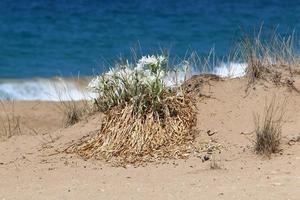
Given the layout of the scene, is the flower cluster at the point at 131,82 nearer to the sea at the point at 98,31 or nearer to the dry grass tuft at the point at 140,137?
the dry grass tuft at the point at 140,137

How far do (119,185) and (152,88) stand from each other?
4.66 ft

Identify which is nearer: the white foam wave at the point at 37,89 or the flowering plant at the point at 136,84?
the flowering plant at the point at 136,84

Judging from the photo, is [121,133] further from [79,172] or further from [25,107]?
[25,107]

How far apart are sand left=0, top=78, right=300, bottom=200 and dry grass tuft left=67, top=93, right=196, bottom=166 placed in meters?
0.15

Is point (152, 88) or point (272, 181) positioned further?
point (152, 88)

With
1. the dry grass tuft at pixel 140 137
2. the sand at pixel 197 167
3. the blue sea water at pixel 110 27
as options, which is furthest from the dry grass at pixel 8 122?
the blue sea water at pixel 110 27

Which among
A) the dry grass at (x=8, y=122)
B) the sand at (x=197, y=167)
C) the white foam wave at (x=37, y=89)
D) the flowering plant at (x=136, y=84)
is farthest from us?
the white foam wave at (x=37, y=89)

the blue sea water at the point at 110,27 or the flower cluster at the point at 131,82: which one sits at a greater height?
the blue sea water at the point at 110,27

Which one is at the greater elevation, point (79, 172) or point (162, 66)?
point (162, 66)

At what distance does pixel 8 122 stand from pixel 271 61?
3635 millimetres

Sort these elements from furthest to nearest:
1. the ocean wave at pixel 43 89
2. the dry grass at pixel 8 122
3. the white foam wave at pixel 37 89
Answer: the white foam wave at pixel 37 89, the ocean wave at pixel 43 89, the dry grass at pixel 8 122

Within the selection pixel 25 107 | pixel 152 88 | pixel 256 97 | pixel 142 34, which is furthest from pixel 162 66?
pixel 142 34

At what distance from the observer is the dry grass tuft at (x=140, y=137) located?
7.61m

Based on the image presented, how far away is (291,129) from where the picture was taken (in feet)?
25.9
